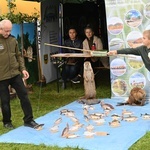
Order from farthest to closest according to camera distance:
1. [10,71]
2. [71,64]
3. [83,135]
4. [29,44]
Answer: [29,44] → [71,64] → [10,71] → [83,135]

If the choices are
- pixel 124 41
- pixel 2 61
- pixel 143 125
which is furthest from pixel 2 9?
pixel 143 125

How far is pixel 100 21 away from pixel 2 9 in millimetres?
2703

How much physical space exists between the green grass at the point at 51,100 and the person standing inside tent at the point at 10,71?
0.36 metres

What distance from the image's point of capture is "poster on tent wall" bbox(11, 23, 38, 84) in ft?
26.3

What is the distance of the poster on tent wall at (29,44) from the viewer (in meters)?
8.03

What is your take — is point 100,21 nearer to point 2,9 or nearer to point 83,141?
point 2,9

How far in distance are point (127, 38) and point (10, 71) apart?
231 centimetres

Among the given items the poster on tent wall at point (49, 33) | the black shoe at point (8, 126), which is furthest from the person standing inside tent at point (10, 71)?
the poster on tent wall at point (49, 33)

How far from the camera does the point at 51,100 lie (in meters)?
7.00

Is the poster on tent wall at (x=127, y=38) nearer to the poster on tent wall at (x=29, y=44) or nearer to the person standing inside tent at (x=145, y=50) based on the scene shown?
the person standing inside tent at (x=145, y=50)

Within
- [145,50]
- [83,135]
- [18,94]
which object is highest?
[145,50]

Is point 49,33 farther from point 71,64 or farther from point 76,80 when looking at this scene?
point 76,80

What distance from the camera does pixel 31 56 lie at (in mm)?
8289

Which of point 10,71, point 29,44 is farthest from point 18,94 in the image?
point 29,44
